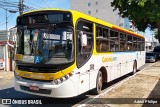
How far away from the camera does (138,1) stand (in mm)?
22828

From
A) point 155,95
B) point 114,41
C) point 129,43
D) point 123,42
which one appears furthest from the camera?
point 129,43

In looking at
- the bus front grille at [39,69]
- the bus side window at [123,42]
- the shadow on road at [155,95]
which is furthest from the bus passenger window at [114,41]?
the bus front grille at [39,69]

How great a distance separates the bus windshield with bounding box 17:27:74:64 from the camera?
7.93 metres

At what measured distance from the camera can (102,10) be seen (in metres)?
83.2

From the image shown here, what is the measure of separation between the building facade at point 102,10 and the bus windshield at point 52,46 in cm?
7162

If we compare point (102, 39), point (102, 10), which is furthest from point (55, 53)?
point (102, 10)

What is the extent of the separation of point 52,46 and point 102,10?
76.8 meters

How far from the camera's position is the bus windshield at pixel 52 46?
312 inches

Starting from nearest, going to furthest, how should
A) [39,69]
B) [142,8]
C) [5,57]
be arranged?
[39,69] → [5,57] → [142,8]

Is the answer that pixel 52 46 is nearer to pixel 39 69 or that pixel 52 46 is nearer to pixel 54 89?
pixel 39 69

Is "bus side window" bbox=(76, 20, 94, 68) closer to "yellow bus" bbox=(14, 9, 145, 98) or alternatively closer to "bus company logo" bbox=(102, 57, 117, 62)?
"yellow bus" bbox=(14, 9, 145, 98)

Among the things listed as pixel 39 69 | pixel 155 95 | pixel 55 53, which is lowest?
pixel 155 95

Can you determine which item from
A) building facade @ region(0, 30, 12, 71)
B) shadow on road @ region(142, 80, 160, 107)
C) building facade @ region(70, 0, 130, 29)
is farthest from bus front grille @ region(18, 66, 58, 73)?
building facade @ region(70, 0, 130, 29)

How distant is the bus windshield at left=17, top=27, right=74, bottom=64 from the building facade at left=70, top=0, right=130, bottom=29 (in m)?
71.6
